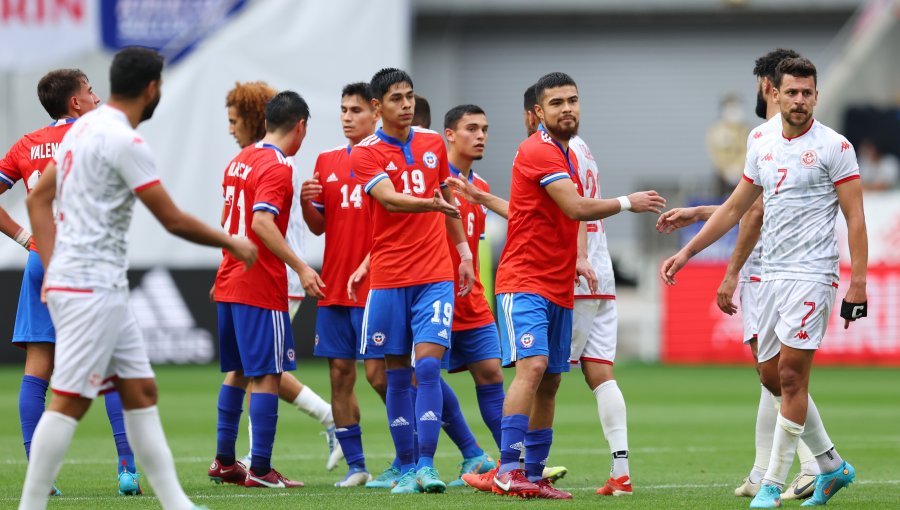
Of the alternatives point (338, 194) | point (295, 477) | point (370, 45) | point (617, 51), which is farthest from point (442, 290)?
point (617, 51)

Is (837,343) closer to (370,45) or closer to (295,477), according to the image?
(370,45)

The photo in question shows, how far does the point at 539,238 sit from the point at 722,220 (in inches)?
42.7

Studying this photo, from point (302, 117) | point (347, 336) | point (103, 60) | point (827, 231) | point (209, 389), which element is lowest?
point (209, 389)

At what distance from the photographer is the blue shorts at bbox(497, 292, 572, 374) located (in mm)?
7844

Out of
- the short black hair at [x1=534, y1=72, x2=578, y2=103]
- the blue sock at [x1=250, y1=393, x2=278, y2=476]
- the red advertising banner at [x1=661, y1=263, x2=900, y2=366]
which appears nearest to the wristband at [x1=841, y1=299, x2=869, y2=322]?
the short black hair at [x1=534, y1=72, x2=578, y2=103]

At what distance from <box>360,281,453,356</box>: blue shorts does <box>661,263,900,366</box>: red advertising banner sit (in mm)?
13583

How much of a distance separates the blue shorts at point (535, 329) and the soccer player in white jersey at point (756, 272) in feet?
2.70

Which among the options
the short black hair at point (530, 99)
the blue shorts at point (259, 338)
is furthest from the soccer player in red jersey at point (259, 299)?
the short black hair at point (530, 99)

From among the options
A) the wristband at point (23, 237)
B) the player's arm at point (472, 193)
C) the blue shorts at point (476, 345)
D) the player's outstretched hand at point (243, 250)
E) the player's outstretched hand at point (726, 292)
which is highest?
the player's arm at point (472, 193)

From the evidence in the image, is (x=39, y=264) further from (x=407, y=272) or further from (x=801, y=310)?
(x=801, y=310)

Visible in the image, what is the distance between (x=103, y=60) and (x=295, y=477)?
18883 millimetres

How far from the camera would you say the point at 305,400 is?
1003cm

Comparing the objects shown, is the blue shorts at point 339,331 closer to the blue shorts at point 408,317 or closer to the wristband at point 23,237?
the blue shorts at point 408,317

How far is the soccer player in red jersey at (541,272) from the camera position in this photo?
7762 mm
